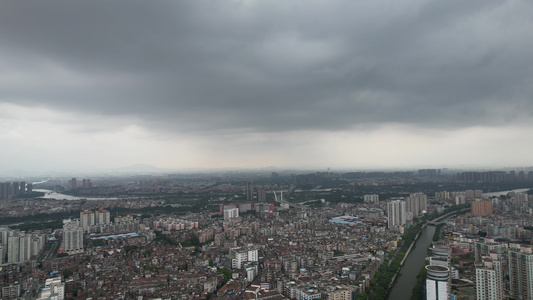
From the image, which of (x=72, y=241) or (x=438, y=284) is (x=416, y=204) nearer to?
(x=438, y=284)

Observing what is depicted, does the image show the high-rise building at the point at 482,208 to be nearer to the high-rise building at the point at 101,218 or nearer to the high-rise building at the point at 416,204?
the high-rise building at the point at 416,204

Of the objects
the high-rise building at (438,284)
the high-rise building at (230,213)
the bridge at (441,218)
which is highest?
the high-rise building at (438,284)

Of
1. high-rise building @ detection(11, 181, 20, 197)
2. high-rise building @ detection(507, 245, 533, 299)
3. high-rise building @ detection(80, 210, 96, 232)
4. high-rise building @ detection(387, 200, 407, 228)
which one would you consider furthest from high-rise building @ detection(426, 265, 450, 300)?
high-rise building @ detection(11, 181, 20, 197)

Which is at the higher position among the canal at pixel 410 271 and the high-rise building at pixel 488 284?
the high-rise building at pixel 488 284

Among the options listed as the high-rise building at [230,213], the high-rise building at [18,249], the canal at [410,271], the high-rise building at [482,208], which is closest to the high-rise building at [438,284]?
the canal at [410,271]

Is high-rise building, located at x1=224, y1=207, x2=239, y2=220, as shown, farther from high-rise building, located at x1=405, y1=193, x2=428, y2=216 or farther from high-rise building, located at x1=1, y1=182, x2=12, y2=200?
high-rise building, located at x1=1, y1=182, x2=12, y2=200

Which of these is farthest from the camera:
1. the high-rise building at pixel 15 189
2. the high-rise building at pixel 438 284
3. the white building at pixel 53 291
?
the high-rise building at pixel 15 189

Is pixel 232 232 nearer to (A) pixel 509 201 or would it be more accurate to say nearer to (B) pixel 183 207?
(B) pixel 183 207

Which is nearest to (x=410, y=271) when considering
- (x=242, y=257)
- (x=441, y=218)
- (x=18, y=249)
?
(x=242, y=257)
